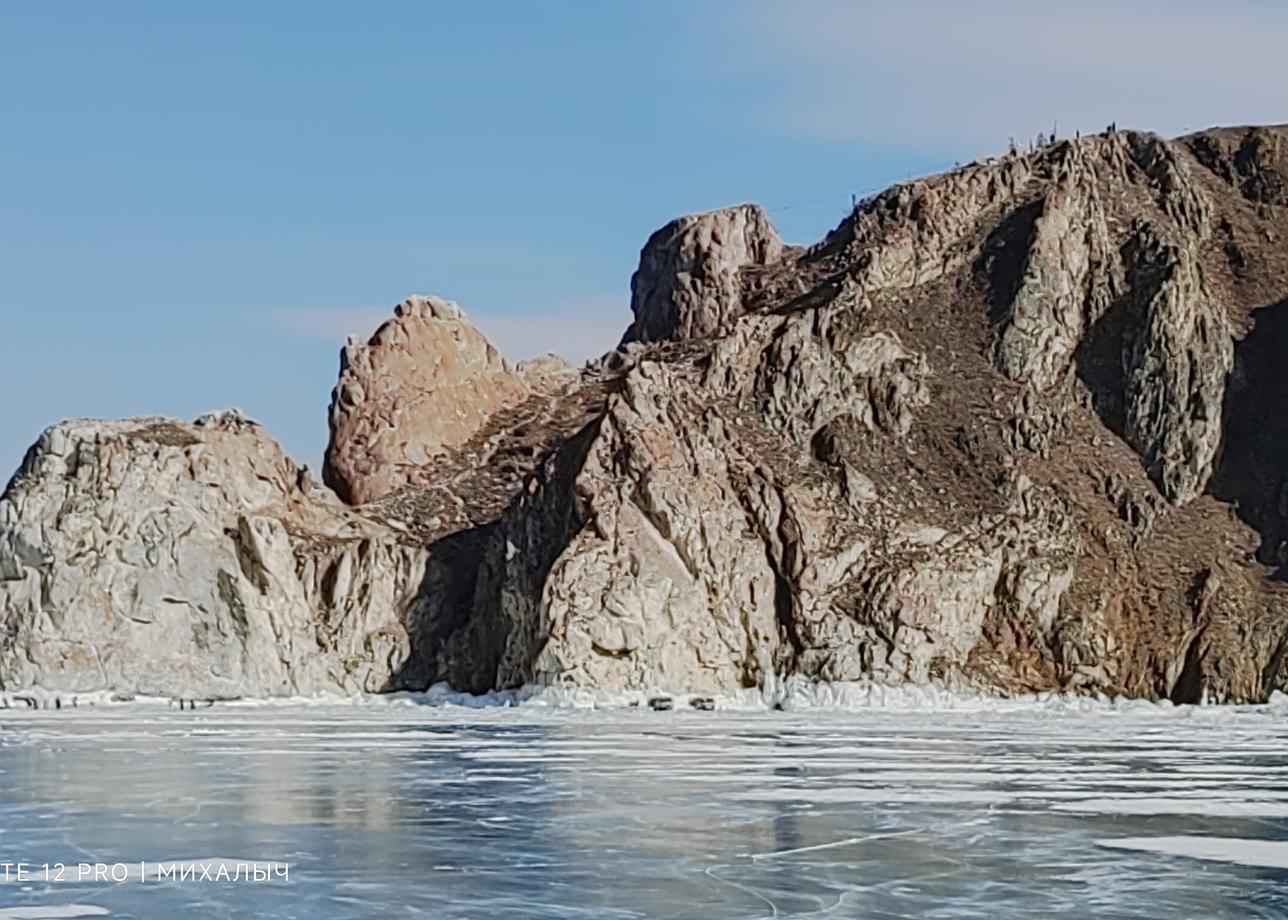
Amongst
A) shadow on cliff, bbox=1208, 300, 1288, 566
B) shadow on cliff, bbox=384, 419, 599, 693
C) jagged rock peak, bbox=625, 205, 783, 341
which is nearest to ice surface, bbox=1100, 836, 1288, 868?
shadow on cliff, bbox=384, 419, 599, 693

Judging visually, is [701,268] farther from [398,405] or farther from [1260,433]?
[1260,433]

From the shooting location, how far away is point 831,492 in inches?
2650

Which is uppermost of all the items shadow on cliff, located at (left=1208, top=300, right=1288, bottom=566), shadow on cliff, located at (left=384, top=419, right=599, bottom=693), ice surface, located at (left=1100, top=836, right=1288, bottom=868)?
shadow on cliff, located at (left=1208, top=300, right=1288, bottom=566)

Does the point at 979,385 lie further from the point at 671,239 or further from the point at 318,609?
the point at 318,609

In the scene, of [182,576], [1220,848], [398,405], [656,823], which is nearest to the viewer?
[1220,848]

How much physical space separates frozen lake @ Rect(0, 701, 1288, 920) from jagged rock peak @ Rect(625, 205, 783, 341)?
40.4m

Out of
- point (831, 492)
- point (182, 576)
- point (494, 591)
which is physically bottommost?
point (494, 591)

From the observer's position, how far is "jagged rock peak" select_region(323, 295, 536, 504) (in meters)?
76.0

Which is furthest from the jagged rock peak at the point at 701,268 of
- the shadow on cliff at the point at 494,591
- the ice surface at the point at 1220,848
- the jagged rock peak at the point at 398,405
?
the ice surface at the point at 1220,848

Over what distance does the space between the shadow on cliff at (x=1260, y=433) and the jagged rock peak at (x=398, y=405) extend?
3127 centimetres

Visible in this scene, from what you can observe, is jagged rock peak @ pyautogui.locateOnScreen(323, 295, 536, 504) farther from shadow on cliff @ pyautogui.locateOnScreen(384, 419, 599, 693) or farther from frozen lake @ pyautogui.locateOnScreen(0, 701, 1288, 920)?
frozen lake @ pyautogui.locateOnScreen(0, 701, 1288, 920)

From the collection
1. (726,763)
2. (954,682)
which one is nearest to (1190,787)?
(726,763)

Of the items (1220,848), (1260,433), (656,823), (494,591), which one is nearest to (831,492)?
(494,591)

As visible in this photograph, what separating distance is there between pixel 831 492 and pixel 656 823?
43742mm
